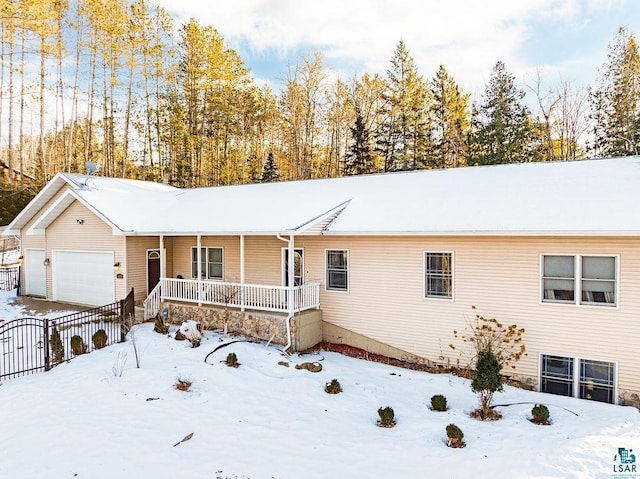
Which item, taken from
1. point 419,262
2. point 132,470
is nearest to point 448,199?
point 419,262

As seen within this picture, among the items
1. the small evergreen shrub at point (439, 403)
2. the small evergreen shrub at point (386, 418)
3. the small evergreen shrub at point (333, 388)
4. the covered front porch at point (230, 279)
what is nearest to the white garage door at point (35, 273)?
the covered front porch at point (230, 279)

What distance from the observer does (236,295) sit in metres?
13.1

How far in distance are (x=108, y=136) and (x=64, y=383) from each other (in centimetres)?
2589

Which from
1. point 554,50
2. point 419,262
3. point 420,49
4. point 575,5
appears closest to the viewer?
point 419,262

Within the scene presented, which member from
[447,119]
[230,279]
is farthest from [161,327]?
[447,119]

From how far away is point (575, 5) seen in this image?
58.7 ft

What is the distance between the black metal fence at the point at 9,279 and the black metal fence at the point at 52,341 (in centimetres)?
888

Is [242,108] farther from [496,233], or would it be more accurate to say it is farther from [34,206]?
[496,233]

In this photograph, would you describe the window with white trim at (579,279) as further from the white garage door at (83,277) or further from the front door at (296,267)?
the white garage door at (83,277)

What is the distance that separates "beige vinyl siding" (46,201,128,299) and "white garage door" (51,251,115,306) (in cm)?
28

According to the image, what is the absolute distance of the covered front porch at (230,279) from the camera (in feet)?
40.1

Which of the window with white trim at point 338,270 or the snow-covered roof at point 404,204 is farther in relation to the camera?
the window with white trim at point 338,270

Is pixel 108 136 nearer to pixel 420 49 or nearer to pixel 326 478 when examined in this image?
pixel 420 49

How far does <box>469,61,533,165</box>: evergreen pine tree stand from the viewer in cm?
2603
